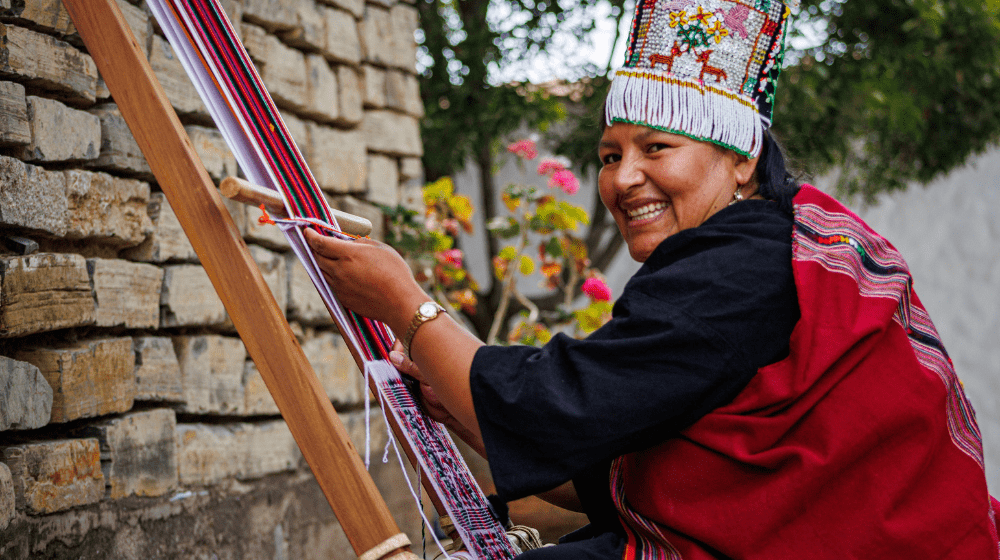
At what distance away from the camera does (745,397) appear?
1227 millimetres

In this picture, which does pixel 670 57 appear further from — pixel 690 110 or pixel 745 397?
pixel 745 397

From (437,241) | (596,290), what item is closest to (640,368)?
(437,241)

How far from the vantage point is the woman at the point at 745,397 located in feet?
3.85

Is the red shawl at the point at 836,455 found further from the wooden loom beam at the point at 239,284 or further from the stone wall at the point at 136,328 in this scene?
the stone wall at the point at 136,328

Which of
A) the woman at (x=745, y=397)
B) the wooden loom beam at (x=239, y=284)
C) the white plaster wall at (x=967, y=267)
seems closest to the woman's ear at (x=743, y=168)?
the woman at (x=745, y=397)

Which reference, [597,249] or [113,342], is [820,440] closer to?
[113,342]

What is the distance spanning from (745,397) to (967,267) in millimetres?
7207

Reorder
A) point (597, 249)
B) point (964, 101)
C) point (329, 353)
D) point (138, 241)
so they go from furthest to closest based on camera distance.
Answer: point (597, 249) < point (964, 101) < point (329, 353) < point (138, 241)

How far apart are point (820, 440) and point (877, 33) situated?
4.79 metres

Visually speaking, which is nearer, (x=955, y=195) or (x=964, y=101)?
(x=964, y=101)

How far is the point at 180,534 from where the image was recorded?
218cm

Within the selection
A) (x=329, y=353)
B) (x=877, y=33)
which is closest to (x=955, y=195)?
(x=877, y=33)

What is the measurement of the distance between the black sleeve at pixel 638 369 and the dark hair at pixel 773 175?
9.5 inches

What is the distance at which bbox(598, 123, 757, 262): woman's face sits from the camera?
1453mm
